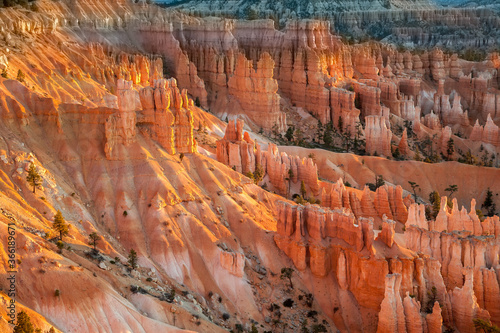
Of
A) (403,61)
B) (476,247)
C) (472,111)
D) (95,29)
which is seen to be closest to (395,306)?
(476,247)

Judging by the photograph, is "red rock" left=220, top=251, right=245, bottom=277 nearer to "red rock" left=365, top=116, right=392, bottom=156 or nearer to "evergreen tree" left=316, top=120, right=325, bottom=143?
"red rock" left=365, top=116, right=392, bottom=156

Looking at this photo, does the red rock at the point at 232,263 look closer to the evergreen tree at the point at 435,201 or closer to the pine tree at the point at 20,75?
the pine tree at the point at 20,75

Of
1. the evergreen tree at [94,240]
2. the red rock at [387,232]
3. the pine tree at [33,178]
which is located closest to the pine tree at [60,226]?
the evergreen tree at [94,240]

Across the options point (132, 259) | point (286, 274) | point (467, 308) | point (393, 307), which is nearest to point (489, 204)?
point (467, 308)

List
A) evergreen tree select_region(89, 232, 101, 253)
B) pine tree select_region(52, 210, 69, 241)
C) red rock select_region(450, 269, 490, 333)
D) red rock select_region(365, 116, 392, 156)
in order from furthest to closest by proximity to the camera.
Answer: red rock select_region(365, 116, 392, 156), red rock select_region(450, 269, 490, 333), evergreen tree select_region(89, 232, 101, 253), pine tree select_region(52, 210, 69, 241)

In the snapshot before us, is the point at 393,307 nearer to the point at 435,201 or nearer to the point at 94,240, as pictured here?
the point at 94,240

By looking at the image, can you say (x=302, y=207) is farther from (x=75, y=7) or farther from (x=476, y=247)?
(x=75, y=7)

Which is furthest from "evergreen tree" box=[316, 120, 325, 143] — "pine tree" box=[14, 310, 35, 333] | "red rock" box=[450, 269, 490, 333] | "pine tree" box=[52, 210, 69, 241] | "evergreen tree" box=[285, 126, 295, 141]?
"pine tree" box=[14, 310, 35, 333]

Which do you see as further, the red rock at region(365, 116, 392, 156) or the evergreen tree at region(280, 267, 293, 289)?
the red rock at region(365, 116, 392, 156)
